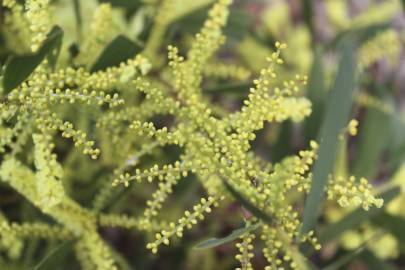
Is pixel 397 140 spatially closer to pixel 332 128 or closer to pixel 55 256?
pixel 332 128

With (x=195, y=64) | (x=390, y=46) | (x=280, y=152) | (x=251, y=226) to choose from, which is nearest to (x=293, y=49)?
(x=390, y=46)

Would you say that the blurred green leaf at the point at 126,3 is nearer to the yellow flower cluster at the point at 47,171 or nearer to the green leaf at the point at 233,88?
the green leaf at the point at 233,88

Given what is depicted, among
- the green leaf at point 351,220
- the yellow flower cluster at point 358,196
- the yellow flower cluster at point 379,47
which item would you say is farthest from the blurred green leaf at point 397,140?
the yellow flower cluster at point 358,196

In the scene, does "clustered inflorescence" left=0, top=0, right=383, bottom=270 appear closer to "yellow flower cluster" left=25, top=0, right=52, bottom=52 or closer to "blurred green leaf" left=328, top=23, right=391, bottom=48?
"yellow flower cluster" left=25, top=0, right=52, bottom=52

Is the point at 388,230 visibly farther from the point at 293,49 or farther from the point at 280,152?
the point at 293,49

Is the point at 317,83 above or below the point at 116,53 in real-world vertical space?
above

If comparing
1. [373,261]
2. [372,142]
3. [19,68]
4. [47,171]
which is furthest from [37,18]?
[372,142]
